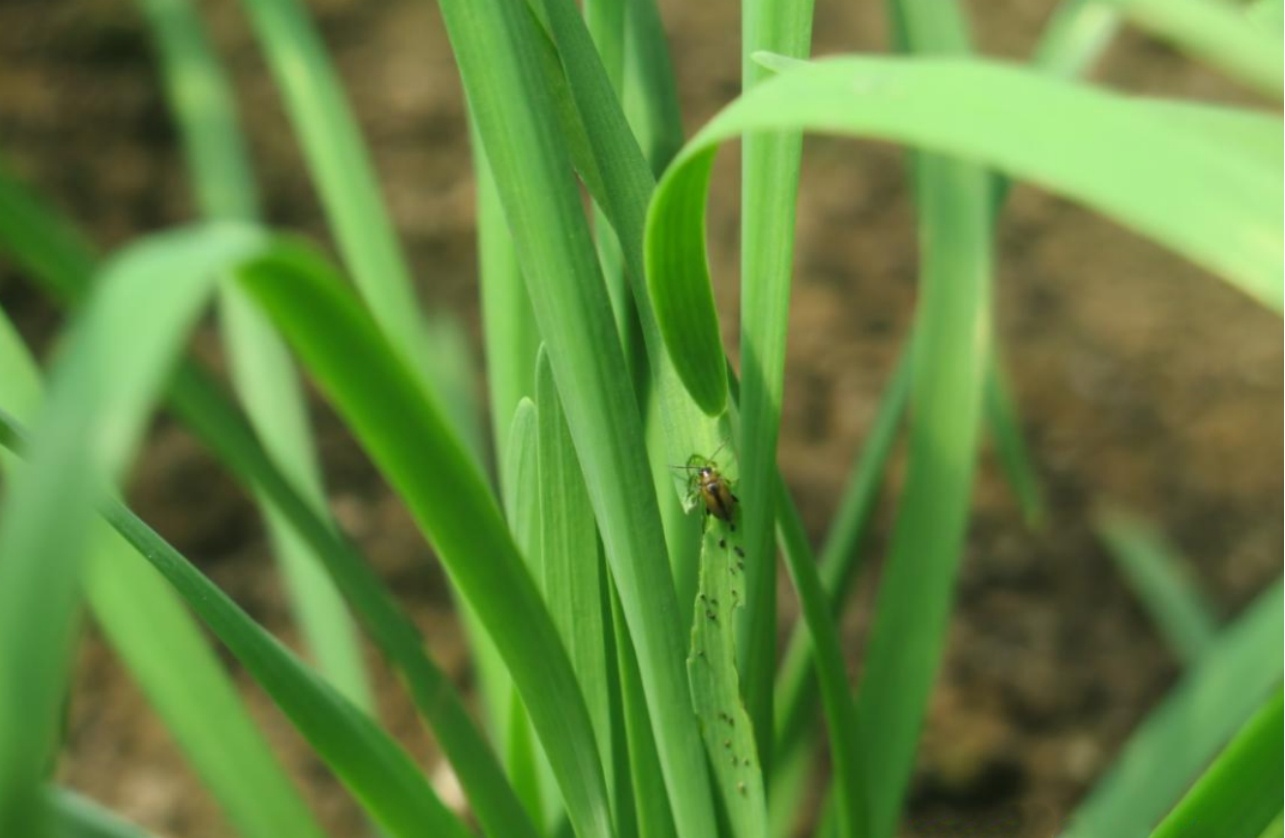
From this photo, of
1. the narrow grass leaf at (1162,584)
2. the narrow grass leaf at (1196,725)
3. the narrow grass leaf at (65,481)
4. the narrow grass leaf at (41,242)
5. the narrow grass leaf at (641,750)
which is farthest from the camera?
the narrow grass leaf at (1162,584)

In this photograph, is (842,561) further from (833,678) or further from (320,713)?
(320,713)

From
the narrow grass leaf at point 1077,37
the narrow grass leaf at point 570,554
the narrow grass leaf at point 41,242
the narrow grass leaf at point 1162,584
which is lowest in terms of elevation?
the narrow grass leaf at point 570,554

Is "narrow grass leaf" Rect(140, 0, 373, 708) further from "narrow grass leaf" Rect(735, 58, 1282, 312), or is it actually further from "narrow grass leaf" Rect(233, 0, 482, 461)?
"narrow grass leaf" Rect(735, 58, 1282, 312)

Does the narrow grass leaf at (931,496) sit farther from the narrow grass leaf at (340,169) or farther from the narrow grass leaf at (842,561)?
the narrow grass leaf at (340,169)

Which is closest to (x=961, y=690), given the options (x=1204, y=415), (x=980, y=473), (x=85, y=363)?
(x=980, y=473)

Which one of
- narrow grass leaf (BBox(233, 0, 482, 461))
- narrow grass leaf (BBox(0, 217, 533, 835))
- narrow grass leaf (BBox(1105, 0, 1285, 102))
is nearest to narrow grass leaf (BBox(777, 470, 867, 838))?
narrow grass leaf (BBox(0, 217, 533, 835))

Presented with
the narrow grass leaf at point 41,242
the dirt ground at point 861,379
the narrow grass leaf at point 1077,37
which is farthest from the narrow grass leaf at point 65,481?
the dirt ground at point 861,379
